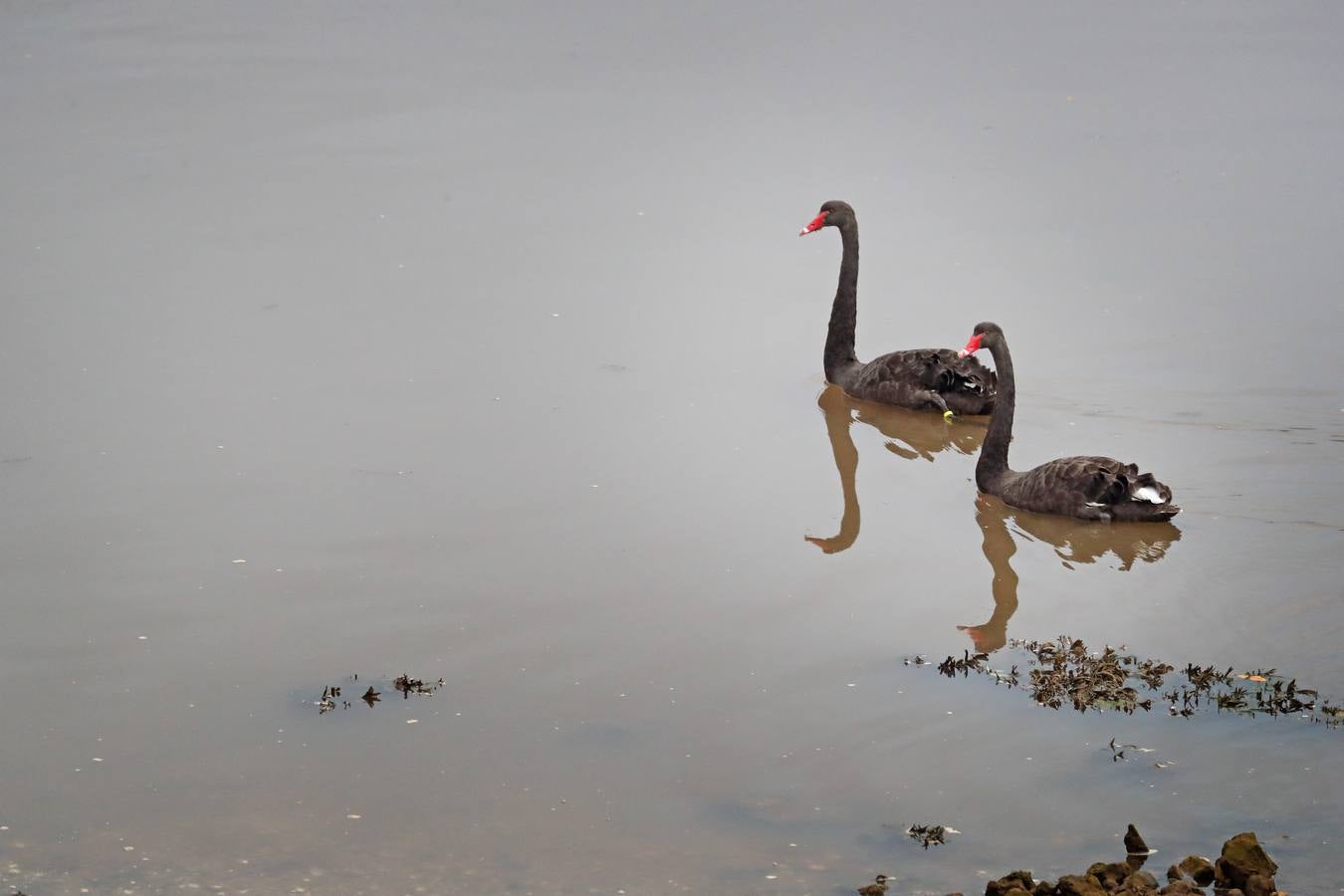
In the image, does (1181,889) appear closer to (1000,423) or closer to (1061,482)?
(1061,482)

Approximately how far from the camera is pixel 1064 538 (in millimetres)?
8953

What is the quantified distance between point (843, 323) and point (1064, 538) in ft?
9.39

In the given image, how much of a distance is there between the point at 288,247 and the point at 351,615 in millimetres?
6138

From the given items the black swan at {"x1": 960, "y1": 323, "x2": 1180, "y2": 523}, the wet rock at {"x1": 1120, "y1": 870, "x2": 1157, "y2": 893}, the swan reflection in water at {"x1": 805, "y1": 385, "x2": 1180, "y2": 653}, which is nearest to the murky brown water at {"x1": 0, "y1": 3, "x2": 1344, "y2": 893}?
the swan reflection in water at {"x1": 805, "y1": 385, "x2": 1180, "y2": 653}

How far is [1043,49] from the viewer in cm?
1983

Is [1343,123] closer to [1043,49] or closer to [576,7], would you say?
[1043,49]

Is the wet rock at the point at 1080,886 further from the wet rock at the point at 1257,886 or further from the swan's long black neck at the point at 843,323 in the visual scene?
the swan's long black neck at the point at 843,323

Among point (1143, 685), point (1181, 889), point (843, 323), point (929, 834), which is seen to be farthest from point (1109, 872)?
point (843, 323)

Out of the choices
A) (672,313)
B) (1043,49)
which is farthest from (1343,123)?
(672,313)

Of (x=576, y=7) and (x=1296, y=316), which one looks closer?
(x=1296, y=316)

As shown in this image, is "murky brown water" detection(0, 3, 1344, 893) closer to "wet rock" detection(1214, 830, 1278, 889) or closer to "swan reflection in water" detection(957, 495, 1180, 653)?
"swan reflection in water" detection(957, 495, 1180, 653)

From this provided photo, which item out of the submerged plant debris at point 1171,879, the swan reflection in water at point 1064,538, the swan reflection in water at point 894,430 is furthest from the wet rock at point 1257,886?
the swan reflection in water at point 894,430

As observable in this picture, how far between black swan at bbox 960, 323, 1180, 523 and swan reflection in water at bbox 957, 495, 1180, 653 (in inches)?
3.3

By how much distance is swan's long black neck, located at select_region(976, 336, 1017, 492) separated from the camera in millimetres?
9344
